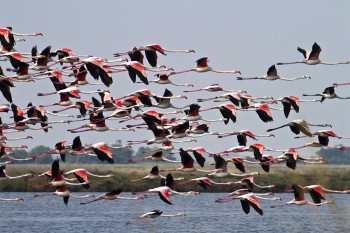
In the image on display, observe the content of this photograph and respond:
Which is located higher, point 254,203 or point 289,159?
point 289,159

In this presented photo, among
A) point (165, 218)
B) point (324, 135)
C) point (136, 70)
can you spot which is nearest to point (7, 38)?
point (136, 70)

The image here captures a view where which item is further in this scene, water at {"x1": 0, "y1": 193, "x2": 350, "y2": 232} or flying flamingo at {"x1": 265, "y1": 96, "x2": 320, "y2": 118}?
water at {"x1": 0, "y1": 193, "x2": 350, "y2": 232}

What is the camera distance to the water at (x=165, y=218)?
44938mm

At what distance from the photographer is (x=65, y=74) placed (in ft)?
97.2

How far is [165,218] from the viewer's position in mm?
50375

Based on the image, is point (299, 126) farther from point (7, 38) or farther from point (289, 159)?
point (7, 38)

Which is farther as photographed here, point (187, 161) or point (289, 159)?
point (187, 161)

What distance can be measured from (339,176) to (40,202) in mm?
17392

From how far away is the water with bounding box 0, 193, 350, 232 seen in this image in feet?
147

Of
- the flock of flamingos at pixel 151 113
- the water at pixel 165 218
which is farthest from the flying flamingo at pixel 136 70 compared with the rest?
the water at pixel 165 218

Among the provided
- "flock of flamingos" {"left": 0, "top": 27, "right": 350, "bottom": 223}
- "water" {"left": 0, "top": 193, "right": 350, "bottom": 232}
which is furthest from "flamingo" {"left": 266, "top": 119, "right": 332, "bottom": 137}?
"water" {"left": 0, "top": 193, "right": 350, "bottom": 232}

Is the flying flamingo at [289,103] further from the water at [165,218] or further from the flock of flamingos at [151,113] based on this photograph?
the water at [165,218]

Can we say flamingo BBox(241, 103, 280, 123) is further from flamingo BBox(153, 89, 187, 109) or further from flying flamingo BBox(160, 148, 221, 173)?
flamingo BBox(153, 89, 187, 109)

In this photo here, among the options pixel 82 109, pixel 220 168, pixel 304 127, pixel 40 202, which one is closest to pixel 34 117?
pixel 82 109
